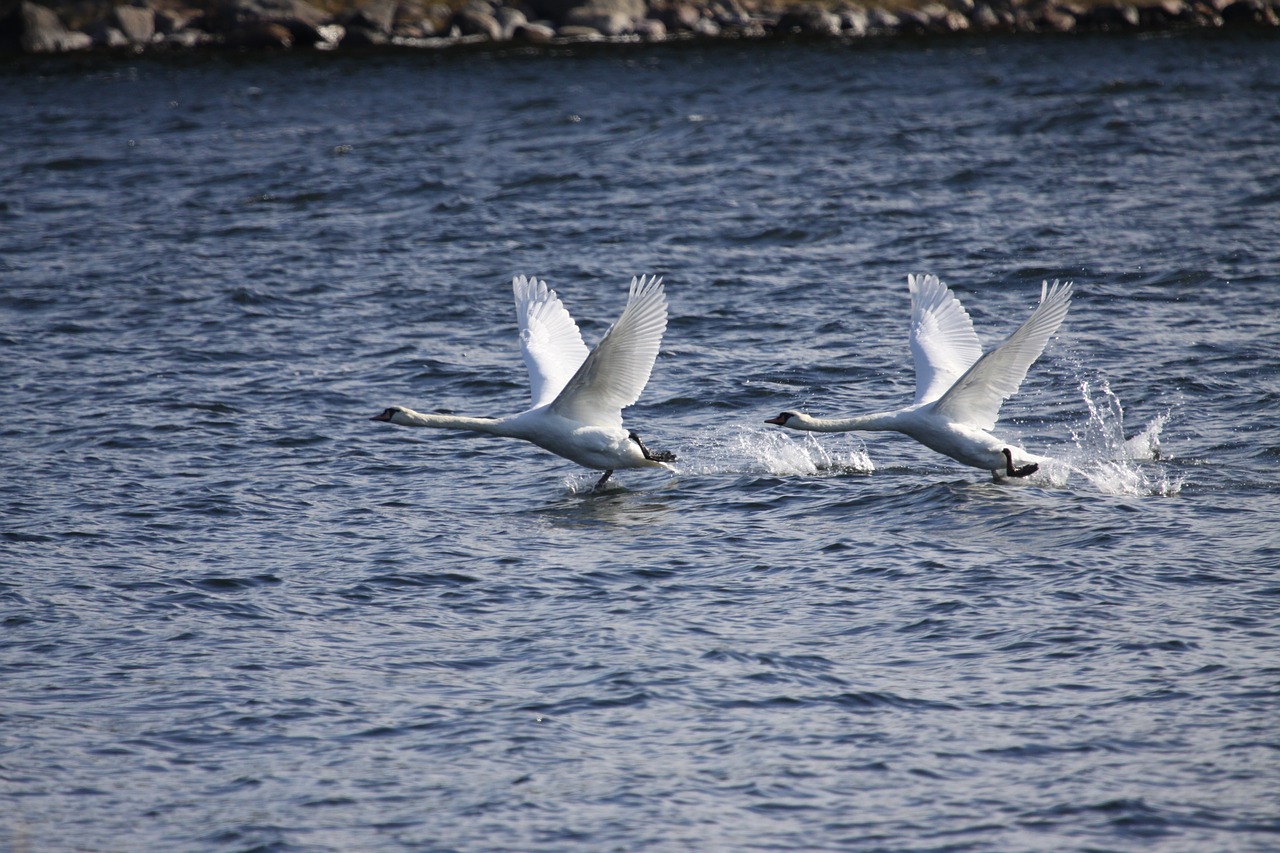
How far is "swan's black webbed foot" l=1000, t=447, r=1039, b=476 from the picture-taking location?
507 inches

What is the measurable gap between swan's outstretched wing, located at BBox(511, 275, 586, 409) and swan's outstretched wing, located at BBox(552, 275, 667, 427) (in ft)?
3.21

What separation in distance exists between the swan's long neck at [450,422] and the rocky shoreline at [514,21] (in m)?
35.2

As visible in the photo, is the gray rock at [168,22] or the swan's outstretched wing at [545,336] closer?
the swan's outstretched wing at [545,336]

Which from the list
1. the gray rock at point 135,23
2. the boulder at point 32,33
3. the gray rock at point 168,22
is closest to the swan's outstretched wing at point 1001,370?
the boulder at point 32,33

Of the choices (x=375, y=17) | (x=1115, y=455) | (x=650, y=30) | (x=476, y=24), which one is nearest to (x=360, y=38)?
(x=375, y=17)

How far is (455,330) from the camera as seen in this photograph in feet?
63.6

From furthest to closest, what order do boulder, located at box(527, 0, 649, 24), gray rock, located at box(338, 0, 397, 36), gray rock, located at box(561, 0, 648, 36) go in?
boulder, located at box(527, 0, 649, 24) < gray rock, located at box(561, 0, 648, 36) < gray rock, located at box(338, 0, 397, 36)

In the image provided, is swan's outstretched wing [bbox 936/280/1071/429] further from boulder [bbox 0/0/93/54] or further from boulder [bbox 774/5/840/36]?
boulder [bbox 0/0/93/54]

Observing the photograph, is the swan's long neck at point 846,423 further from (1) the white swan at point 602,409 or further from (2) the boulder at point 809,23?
(2) the boulder at point 809,23

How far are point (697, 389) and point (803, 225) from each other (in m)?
8.52

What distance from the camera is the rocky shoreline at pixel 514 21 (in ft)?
153

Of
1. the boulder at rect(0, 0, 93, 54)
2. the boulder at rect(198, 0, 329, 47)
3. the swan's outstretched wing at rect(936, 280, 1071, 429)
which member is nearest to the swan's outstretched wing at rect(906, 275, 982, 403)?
the swan's outstretched wing at rect(936, 280, 1071, 429)

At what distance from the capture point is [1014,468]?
1302 cm

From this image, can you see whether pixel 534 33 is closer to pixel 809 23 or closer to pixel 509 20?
pixel 509 20
